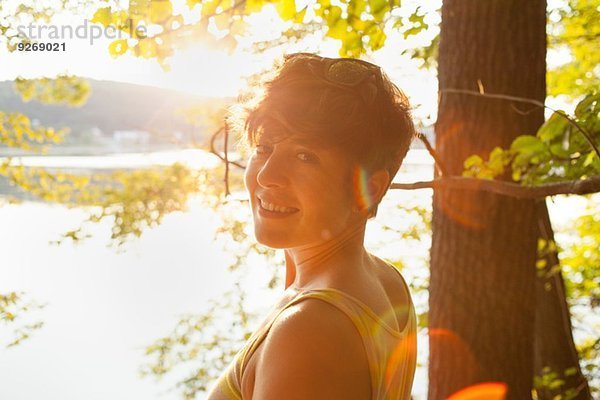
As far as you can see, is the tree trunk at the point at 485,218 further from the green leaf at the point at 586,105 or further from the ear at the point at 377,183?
the ear at the point at 377,183

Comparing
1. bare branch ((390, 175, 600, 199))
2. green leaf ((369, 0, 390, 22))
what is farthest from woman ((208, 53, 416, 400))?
green leaf ((369, 0, 390, 22))

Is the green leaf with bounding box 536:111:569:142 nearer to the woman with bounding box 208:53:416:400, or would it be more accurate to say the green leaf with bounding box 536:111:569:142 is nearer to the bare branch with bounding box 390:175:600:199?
the bare branch with bounding box 390:175:600:199

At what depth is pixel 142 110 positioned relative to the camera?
4.96 meters

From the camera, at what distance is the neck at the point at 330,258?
105 cm

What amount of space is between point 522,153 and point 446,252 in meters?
0.73

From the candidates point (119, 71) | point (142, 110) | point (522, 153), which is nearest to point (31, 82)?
point (142, 110)

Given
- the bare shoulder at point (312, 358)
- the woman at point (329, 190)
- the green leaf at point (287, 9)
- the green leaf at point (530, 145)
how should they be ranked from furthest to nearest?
the green leaf at point (287, 9), the green leaf at point (530, 145), the woman at point (329, 190), the bare shoulder at point (312, 358)

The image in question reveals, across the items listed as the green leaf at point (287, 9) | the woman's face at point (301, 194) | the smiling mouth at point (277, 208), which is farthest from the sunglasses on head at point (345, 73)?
the green leaf at point (287, 9)

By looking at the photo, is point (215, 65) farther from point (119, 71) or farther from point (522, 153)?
point (522, 153)

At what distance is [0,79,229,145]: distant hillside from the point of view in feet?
15.2

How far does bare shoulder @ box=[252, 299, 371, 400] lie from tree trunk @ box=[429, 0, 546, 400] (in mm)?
1867

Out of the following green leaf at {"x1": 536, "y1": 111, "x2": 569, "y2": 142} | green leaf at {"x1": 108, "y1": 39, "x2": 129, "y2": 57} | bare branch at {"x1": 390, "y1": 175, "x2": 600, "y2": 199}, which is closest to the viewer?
bare branch at {"x1": 390, "y1": 175, "x2": 600, "y2": 199}

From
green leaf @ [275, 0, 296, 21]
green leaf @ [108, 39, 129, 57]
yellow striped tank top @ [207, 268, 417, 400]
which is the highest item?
green leaf @ [275, 0, 296, 21]

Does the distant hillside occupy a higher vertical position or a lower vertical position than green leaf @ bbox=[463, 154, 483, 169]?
higher
